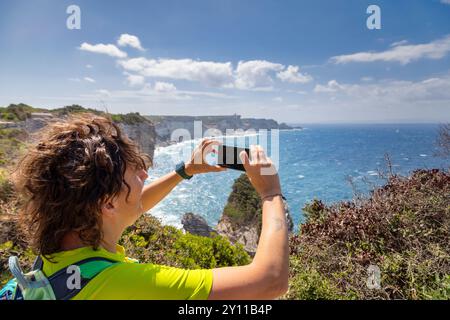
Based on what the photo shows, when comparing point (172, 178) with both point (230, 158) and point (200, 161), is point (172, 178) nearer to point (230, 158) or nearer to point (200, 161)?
point (200, 161)

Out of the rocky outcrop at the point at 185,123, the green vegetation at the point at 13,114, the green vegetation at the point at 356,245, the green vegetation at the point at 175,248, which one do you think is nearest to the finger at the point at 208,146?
the green vegetation at the point at 356,245

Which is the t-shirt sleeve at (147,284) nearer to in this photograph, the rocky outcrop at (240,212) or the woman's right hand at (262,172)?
the woman's right hand at (262,172)

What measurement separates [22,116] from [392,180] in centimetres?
3165

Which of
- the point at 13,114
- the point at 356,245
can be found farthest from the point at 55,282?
the point at 13,114

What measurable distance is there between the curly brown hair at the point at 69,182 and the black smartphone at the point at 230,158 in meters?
0.59

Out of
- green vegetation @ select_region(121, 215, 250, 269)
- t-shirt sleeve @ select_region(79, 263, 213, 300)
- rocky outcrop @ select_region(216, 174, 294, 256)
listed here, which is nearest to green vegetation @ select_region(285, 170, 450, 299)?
green vegetation @ select_region(121, 215, 250, 269)

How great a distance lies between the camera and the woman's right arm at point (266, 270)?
97 centimetres

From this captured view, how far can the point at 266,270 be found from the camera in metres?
1.00

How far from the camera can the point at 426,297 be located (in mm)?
2797

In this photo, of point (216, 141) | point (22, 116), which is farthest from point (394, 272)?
point (22, 116)

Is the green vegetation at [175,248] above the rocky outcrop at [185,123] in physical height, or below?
below

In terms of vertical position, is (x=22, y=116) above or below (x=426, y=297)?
above

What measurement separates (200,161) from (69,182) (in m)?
0.90
